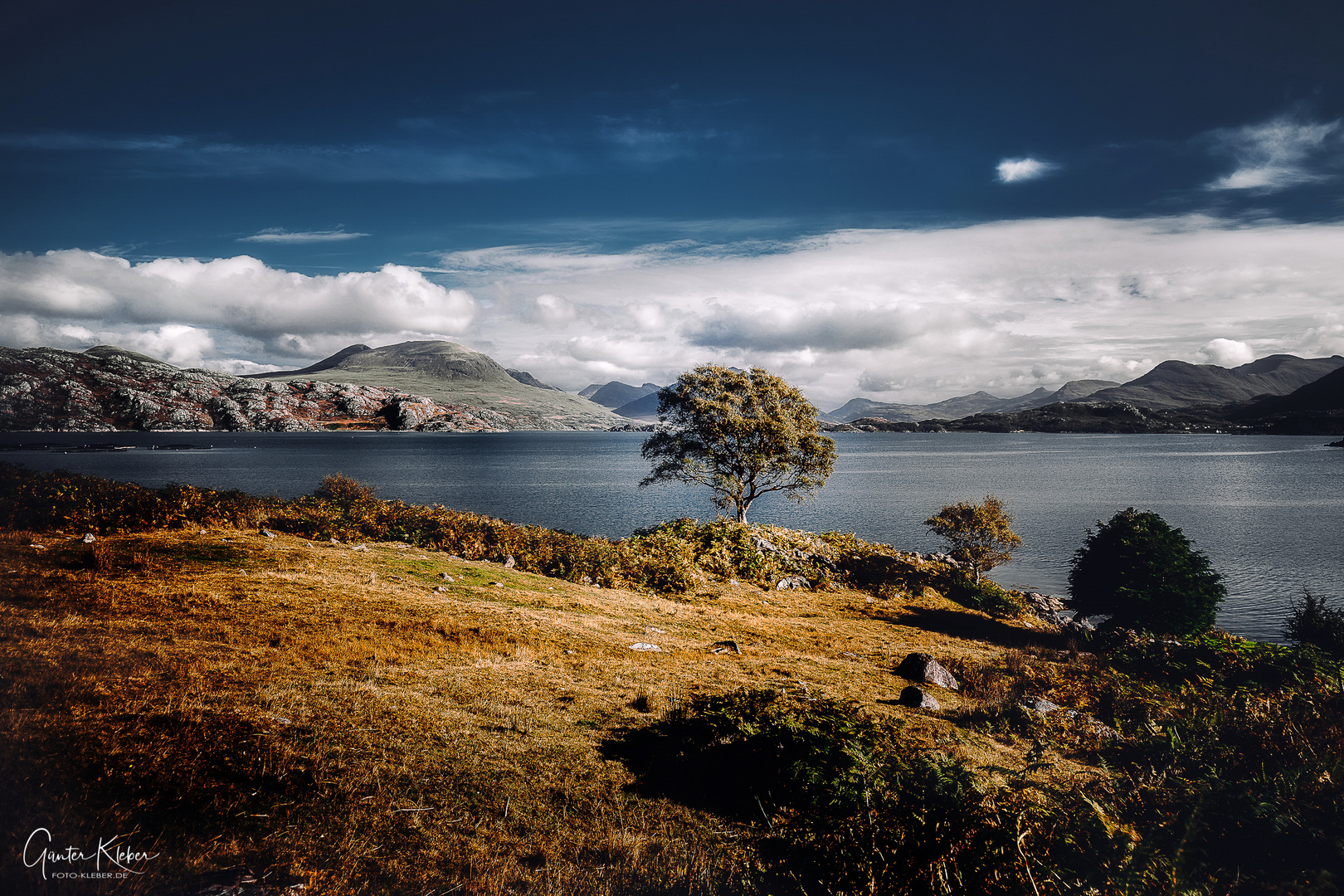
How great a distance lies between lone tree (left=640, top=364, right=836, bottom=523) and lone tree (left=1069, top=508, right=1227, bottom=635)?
48.5ft

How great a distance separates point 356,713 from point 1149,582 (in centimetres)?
2632

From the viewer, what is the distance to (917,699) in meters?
12.5

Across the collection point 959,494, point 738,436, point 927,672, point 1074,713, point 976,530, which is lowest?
point 959,494

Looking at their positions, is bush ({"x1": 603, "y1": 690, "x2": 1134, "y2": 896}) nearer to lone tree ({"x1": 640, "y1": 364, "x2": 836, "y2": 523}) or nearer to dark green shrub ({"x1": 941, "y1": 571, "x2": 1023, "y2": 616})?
dark green shrub ({"x1": 941, "y1": 571, "x2": 1023, "y2": 616})

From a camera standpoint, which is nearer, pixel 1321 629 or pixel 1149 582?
pixel 1321 629

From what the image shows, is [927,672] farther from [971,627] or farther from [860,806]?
[971,627]

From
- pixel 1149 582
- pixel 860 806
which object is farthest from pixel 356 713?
pixel 1149 582

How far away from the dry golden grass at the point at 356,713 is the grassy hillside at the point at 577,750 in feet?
0.17

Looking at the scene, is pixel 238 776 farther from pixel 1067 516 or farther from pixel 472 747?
pixel 1067 516

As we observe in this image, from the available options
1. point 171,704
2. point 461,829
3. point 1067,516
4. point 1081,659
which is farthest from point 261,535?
point 1067,516

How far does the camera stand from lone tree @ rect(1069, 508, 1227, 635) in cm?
2095

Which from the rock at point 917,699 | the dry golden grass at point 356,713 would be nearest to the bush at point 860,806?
the dry golden grass at point 356,713

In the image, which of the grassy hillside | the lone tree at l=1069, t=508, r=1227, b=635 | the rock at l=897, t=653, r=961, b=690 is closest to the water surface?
the lone tree at l=1069, t=508, r=1227, b=635

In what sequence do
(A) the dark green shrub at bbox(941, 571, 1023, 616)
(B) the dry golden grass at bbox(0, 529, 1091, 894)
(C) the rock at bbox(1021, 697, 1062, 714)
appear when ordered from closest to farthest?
(B) the dry golden grass at bbox(0, 529, 1091, 894), (C) the rock at bbox(1021, 697, 1062, 714), (A) the dark green shrub at bbox(941, 571, 1023, 616)
